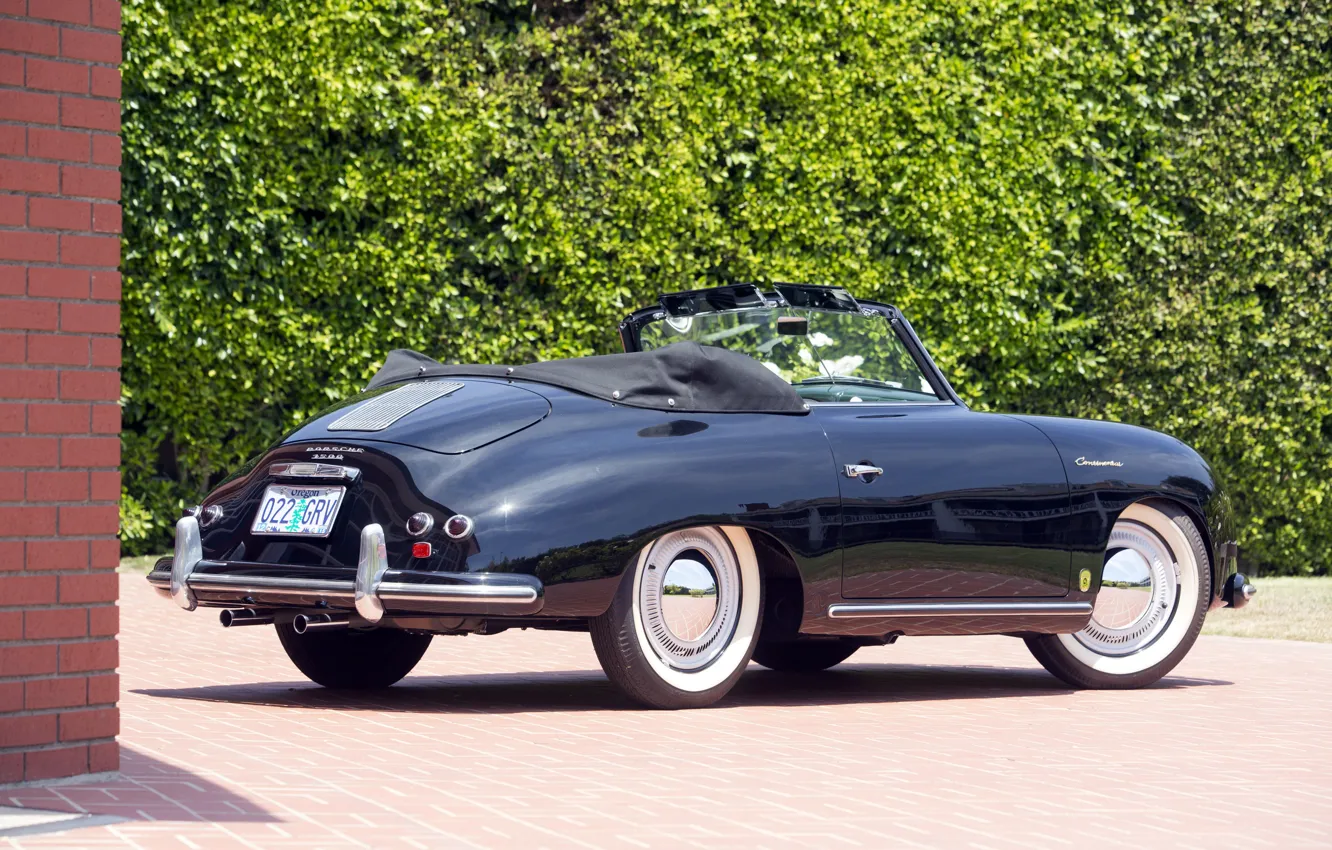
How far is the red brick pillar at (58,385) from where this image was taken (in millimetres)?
5219

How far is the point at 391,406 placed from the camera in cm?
752

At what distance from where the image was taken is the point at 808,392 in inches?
319

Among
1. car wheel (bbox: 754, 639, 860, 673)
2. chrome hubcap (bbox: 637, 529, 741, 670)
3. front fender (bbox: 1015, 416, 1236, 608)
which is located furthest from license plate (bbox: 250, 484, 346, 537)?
front fender (bbox: 1015, 416, 1236, 608)

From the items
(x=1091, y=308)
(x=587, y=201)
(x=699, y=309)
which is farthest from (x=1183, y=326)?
(x=699, y=309)

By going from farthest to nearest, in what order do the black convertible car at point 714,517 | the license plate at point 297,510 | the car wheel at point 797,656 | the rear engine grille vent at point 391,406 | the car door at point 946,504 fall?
1. the car wheel at point 797,656
2. the car door at point 946,504
3. the rear engine grille vent at point 391,406
4. the license plate at point 297,510
5. the black convertible car at point 714,517

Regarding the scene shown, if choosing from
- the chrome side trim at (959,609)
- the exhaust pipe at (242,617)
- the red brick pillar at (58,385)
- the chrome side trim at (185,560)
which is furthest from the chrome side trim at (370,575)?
the chrome side trim at (959,609)

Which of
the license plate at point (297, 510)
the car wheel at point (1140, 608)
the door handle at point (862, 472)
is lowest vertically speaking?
the car wheel at point (1140, 608)

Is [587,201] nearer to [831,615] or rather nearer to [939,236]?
[939,236]

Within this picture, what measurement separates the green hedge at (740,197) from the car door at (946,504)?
7045 millimetres

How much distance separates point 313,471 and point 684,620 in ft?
4.71

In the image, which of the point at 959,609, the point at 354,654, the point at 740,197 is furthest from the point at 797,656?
the point at 740,197

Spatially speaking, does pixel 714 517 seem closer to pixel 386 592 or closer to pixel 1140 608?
pixel 386 592

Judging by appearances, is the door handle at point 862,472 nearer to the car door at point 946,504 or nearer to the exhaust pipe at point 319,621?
the car door at point 946,504

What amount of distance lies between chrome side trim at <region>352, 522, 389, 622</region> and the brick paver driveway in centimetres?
41
